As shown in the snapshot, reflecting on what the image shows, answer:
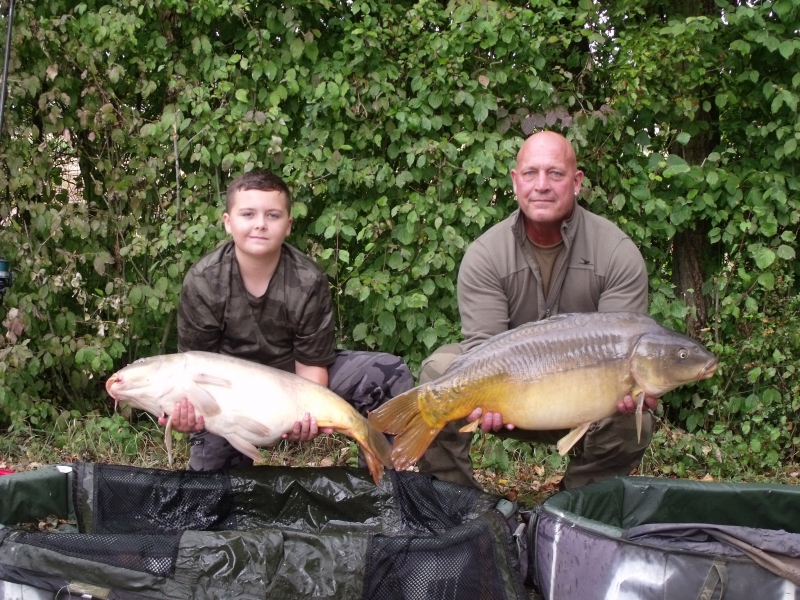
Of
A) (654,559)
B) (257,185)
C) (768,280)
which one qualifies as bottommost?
(654,559)

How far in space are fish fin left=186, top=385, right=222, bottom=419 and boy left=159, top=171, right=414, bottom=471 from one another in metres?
0.39

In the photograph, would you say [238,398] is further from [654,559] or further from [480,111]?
[480,111]

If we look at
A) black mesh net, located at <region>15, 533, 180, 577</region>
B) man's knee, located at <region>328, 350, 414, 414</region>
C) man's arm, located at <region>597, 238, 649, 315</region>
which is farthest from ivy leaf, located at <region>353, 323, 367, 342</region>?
black mesh net, located at <region>15, 533, 180, 577</region>

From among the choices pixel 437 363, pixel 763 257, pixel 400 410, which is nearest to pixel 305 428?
pixel 400 410

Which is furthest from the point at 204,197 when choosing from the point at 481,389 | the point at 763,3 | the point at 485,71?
the point at 763,3

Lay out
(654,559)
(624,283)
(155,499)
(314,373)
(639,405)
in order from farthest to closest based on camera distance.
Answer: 1. (314,373)
2. (624,283)
3. (155,499)
4. (639,405)
5. (654,559)

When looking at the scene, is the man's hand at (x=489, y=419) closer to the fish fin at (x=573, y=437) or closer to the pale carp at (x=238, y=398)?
the fish fin at (x=573, y=437)

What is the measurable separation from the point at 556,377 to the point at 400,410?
1.26ft

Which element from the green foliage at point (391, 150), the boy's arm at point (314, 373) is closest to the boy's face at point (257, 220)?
the boy's arm at point (314, 373)

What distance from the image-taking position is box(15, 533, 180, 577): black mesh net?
5.94 feet

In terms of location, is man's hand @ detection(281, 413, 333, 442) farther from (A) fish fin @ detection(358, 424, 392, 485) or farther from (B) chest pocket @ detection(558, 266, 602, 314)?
(B) chest pocket @ detection(558, 266, 602, 314)

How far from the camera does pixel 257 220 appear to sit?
251 centimetres

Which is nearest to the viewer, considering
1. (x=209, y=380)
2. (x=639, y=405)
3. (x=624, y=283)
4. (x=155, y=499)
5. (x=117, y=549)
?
(x=117, y=549)

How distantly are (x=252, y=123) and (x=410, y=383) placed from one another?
133 cm
